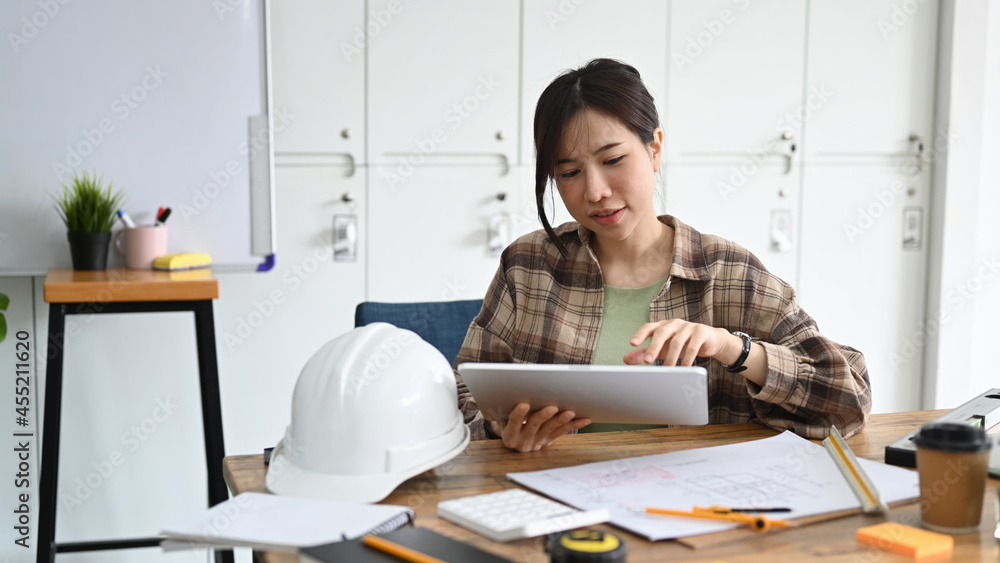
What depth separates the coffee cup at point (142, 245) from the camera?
2252mm

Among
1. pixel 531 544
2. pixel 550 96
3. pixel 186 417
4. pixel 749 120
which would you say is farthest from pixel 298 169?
pixel 531 544

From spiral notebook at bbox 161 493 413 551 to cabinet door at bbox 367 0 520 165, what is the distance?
73.4 inches

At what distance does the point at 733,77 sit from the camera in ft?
9.82

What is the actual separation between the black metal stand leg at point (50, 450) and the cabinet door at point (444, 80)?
41.3 inches

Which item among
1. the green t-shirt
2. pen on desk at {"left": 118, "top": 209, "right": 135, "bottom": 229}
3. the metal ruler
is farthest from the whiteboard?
the metal ruler

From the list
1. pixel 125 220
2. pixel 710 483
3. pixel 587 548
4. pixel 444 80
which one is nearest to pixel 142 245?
pixel 125 220

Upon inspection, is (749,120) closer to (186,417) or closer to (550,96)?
(550,96)

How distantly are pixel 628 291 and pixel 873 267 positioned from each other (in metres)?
1.98

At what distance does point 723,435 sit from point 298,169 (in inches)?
67.4

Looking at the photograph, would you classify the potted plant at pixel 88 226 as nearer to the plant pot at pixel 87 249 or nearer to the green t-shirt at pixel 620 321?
the plant pot at pixel 87 249

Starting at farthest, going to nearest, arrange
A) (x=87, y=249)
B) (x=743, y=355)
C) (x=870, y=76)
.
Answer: (x=870, y=76) → (x=87, y=249) → (x=743, y=355)

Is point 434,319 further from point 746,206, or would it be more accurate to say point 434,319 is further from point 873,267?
point 873,267

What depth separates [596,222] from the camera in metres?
1.56

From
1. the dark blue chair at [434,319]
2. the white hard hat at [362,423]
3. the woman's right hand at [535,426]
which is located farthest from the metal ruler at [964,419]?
the dark blue chair at [434,319]
